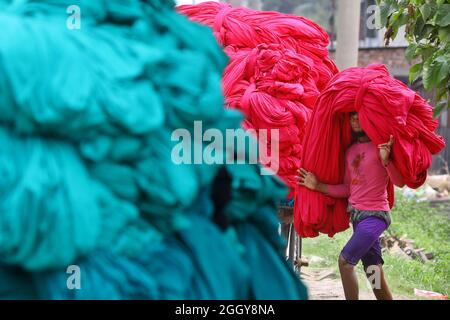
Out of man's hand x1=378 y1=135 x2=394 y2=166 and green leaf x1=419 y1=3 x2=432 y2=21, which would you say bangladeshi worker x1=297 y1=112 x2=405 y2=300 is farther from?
green leaf x1=419 y1=3 x2=432 y2=21

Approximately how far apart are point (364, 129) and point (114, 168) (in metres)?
2.00

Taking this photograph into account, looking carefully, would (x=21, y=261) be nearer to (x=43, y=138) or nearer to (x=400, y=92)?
(x=43, y=138)

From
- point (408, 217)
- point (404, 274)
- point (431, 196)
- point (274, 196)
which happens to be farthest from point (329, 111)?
point (431, 196)

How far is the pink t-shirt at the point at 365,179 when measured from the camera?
3.07 metres

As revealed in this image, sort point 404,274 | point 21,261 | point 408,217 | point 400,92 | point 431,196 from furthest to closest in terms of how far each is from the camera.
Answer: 1. point 431,196
2. point 408,217
3. point 404,274
4. point 400,92
5. point 21,261

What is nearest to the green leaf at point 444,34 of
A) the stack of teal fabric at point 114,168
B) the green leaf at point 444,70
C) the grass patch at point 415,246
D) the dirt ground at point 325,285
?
the green leaf at point 444,70

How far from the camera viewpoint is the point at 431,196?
877 centimetres

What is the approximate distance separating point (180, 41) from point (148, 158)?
0.22 metres

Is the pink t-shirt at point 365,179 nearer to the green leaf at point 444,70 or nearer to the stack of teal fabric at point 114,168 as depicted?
the green leaf at point 444,70

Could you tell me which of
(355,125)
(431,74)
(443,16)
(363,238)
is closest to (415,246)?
(431,74)

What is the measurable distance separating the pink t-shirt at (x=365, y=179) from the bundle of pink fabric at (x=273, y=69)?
0.23 m

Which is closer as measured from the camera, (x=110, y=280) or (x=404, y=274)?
(x=110, y=280)

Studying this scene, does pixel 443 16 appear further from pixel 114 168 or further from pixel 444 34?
pixel 114 168

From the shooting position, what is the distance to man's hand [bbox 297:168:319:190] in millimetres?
2971
